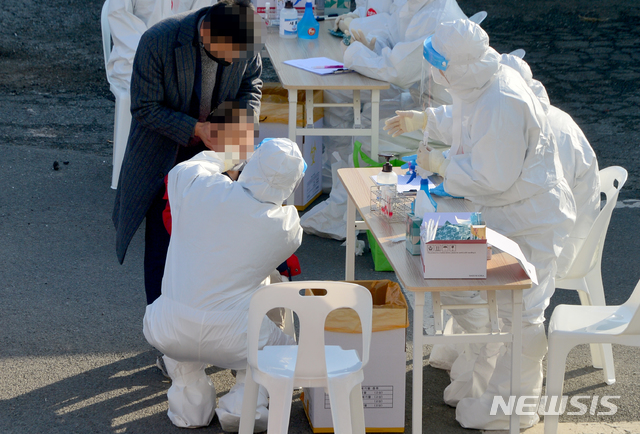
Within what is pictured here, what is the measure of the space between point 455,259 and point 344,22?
11.0 ft

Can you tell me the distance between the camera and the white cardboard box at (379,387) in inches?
104

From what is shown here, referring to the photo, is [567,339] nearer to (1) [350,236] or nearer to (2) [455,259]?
(2) [455,259]

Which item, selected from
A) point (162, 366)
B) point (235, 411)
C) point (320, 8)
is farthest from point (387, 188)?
point (320, 8)

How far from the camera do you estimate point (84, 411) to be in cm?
Answer: 288

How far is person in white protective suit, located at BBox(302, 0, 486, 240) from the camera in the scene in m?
4.24

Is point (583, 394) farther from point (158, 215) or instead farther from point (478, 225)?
point (158, 215)

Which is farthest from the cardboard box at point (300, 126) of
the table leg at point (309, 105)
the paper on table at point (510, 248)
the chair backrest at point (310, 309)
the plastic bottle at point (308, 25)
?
the chair backrest at point (310, 309)

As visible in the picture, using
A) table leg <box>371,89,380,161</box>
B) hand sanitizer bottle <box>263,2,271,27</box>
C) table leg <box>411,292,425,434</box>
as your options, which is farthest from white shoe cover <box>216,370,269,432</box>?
hand sanitizer bottle <box>263,2,271,27</box>

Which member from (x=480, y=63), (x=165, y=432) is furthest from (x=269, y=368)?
(x=480, y=63)

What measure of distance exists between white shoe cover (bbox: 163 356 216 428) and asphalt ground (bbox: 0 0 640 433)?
7 centimetres

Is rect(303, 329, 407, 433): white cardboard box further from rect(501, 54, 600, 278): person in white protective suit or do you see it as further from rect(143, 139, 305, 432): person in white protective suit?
rect(501, 54, 600, 278): person in white protective suit

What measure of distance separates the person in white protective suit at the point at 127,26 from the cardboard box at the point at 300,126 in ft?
2.95

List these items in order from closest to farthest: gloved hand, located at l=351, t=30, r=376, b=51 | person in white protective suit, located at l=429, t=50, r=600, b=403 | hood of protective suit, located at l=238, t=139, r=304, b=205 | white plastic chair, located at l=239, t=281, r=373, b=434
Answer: white plastic chair, located at l=239, t=281, r=373, b=434 < hood of protective suit, located at l=238, t=139, r=304, b=205 < person in white protective suit, located at l=429, t=50, r=600, b=403 < gloved hand, located at l=351, t=30, r=376, b=51

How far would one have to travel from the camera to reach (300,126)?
4.69m
